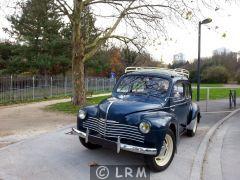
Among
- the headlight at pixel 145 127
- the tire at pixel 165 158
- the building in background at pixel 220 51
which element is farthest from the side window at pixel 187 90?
the building in background at pixel 220 51

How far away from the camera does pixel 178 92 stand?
7211 millimetres

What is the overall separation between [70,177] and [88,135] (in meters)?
1.06

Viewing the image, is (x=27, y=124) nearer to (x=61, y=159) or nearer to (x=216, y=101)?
(x=61, y=159)

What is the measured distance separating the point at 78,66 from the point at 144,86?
7.74 m

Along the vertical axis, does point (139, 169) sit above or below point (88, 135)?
below

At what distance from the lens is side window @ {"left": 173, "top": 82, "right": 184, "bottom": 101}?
6.95m

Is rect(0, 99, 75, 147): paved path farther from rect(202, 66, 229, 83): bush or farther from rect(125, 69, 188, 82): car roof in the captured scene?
rect(202, 66, 229, 83): bush

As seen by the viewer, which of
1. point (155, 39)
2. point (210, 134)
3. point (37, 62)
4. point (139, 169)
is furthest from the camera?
point (37, 62)

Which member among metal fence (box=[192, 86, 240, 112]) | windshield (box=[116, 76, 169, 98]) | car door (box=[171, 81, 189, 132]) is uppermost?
windshield (box=[116, 76, 169, 98])

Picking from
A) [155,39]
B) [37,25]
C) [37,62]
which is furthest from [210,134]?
[37,25]

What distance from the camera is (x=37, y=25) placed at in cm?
2789

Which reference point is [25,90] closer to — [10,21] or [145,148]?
[10,21]

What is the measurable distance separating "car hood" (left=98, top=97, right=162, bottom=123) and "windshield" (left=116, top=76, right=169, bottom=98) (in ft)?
1.62

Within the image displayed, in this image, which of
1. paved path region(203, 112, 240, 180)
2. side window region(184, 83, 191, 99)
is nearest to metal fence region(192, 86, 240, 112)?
paved path region(203, 112, 240, 180)
